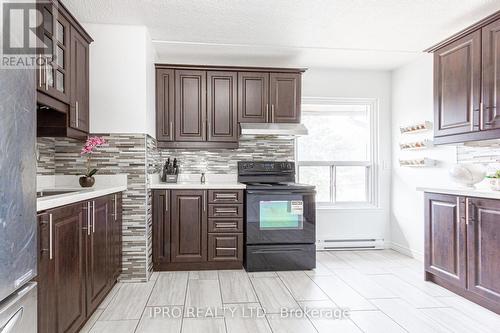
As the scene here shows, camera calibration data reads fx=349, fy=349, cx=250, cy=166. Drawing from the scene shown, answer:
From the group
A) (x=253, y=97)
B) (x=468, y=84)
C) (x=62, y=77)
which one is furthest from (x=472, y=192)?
(x=62, y=77)

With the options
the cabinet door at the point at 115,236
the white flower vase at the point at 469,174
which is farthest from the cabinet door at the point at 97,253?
the white flower vase at the point at 469,174

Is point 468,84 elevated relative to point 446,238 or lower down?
elevated

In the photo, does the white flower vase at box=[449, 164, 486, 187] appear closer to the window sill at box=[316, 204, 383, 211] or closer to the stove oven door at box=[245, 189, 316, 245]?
the stove oven door at box=[245, 189, 316, 245]

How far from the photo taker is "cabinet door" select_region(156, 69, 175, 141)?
3986mm

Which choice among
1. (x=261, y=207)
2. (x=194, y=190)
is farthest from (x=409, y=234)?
(x=194, y=190)

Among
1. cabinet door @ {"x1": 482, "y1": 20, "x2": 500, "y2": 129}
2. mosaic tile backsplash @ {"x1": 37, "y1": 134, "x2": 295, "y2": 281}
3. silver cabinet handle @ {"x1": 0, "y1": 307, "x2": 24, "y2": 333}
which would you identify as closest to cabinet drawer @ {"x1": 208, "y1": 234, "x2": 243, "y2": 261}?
mosaic tile backsplash @ {"x1": 37, "y1": 134, "x2": 295, "y2": 281}

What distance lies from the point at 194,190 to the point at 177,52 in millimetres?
1594

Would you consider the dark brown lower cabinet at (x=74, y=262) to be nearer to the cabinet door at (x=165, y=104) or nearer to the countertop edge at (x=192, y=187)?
the countertop edge at (x=192, y=187)

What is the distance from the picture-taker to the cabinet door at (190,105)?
13.2ft

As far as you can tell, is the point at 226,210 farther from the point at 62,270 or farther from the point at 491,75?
the point at 491,75

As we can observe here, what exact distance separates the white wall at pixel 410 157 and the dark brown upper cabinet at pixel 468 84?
60cm

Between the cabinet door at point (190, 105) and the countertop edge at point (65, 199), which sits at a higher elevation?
the cabinet door at point (190, 105)

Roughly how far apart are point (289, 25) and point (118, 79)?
169 centimetres

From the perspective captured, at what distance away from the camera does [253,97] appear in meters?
4.15
